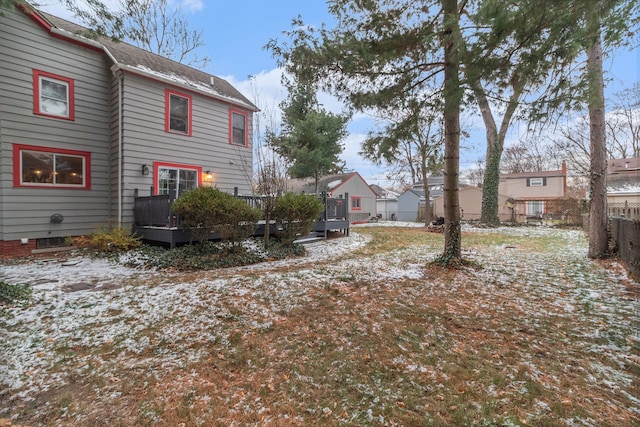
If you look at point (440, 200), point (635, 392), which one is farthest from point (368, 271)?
point (440, 200)

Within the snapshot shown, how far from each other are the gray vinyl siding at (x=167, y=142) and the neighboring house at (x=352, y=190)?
12002mm

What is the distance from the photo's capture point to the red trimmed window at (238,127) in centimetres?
1099

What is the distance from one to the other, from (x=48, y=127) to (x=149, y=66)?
125 inches

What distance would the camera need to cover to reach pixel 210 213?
652 cm

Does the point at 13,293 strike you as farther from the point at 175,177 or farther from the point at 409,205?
the point at 409,205

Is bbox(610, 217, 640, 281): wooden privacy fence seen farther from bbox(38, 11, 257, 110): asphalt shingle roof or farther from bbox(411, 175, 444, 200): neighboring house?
bbox(411, 175, 444, 200): neighboring house

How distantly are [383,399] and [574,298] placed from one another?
12.4 ft

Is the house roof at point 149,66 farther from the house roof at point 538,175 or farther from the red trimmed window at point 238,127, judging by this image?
the house roof at point 538,175

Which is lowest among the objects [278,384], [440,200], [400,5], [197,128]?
[278,384]

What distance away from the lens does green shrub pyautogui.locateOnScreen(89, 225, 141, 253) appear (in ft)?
23.7

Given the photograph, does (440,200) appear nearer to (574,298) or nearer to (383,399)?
(574,298)

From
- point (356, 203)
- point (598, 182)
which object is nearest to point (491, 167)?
point (356, 203)

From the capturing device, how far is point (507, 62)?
13.7 ft

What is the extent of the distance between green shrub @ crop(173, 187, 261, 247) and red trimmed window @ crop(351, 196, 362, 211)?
1795cm
